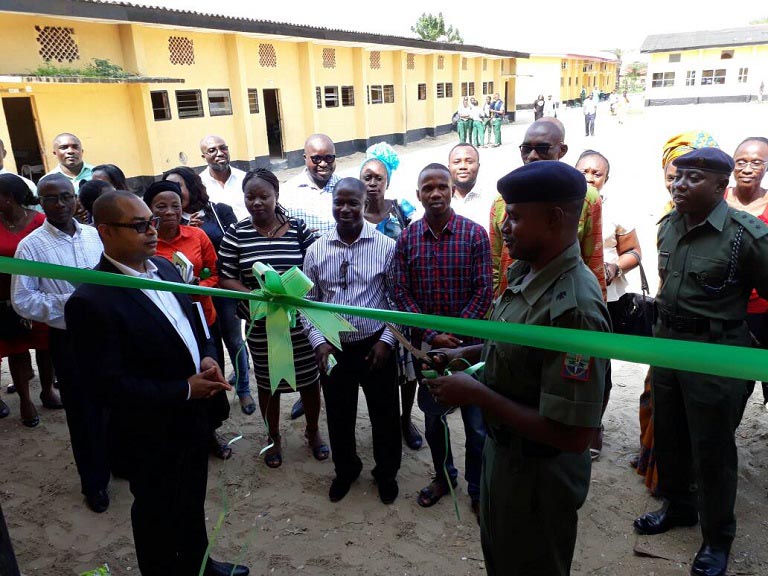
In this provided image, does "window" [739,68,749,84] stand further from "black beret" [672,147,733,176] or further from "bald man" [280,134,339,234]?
"black beret" [672,147,733,176]

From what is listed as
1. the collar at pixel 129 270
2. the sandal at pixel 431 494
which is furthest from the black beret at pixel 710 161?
the collar at pixel 129 270

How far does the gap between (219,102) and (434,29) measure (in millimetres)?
38136

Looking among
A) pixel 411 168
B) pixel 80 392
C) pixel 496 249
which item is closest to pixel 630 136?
pixel 411 168

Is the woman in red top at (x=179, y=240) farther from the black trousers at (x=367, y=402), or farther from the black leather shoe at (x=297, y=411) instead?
the black trousers at (x=367, y=402)

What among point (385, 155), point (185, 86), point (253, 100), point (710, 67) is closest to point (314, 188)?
point (385, 155)

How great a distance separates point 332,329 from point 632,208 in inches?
378

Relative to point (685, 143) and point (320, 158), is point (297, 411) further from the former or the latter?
point (685, 143)

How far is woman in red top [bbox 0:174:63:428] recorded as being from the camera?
3.69 metres

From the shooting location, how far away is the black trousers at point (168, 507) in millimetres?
2285

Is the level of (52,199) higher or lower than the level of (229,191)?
higher

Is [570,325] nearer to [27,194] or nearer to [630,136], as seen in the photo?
[27,194]

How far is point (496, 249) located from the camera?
3438 millimetres

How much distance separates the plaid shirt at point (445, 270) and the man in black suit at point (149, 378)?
1171 millimetres

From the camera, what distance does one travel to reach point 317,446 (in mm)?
3830
